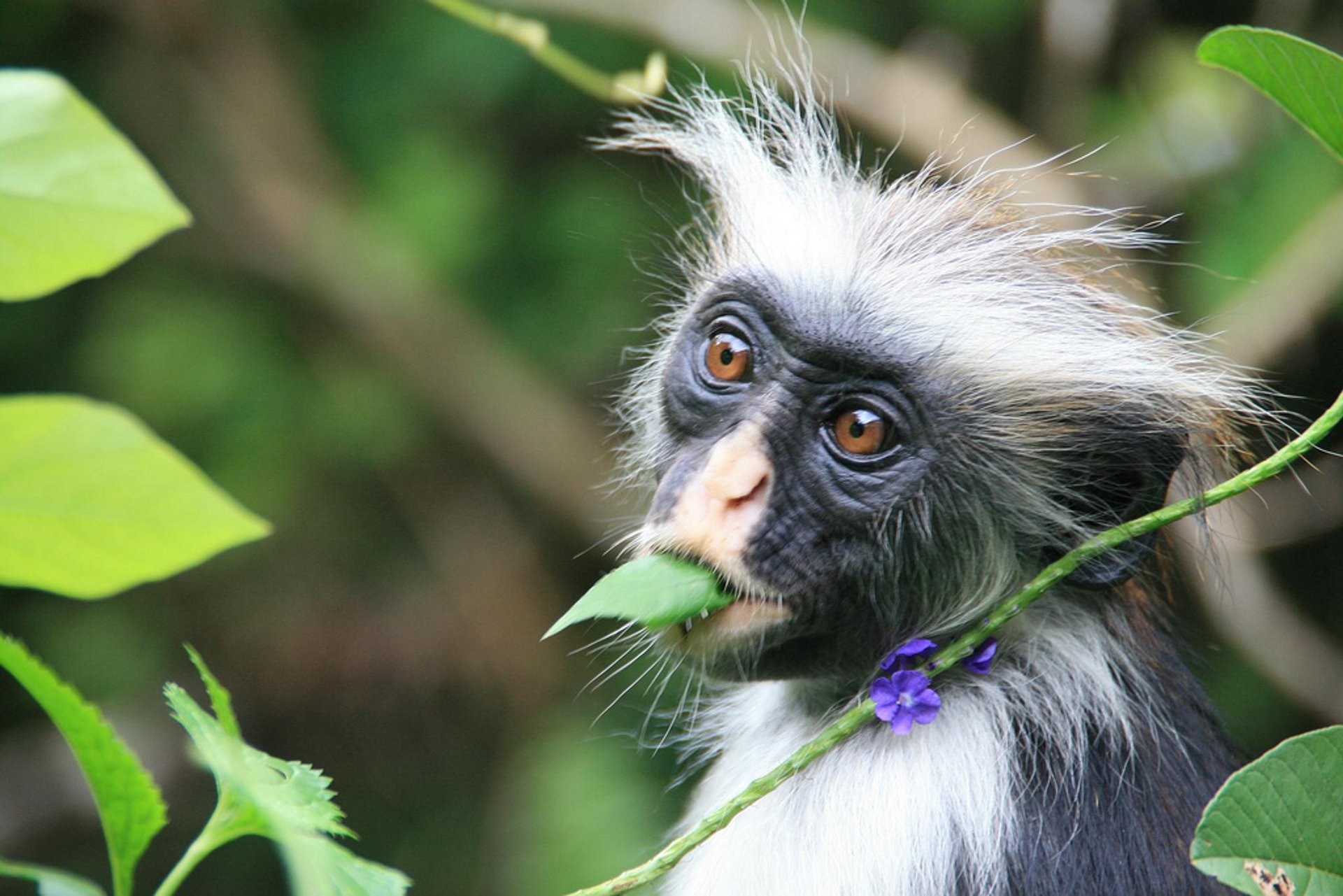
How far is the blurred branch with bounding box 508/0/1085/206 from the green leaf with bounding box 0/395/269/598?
497 centimetres

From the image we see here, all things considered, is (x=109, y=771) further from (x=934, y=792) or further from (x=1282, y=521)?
(x=1282, y=521)

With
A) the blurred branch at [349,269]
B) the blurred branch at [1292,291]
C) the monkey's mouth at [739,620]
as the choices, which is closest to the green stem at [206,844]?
the monkey's mouth at [739,620]

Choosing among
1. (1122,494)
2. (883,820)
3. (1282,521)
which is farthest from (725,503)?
(1282,521)

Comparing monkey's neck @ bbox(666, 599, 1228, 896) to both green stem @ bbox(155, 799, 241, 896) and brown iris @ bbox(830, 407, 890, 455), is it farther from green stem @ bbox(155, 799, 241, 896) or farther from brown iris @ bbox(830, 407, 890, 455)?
green stem @ bbox(155, 799, 241, 896)

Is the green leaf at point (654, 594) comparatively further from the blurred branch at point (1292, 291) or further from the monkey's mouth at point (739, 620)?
the blurred branch at point (1292, 291)

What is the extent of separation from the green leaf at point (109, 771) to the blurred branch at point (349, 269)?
595 cm

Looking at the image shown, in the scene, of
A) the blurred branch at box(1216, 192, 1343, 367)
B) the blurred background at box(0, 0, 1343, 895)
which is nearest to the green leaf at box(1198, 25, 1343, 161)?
the blurred branch at box(1216, 192, 1343, 367)

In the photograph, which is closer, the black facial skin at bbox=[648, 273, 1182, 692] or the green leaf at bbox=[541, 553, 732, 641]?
the green leaf at bbox=[541, 553, 732, 641]

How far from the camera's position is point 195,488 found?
2.49ft

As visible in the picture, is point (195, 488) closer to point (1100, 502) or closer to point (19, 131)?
point (19, 131)

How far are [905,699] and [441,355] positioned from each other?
16.6 feet

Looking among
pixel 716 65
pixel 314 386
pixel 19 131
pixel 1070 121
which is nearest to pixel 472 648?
pixel 314 386

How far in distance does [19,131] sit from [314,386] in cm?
665

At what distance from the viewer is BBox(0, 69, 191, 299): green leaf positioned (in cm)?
86
